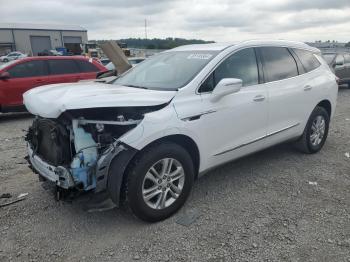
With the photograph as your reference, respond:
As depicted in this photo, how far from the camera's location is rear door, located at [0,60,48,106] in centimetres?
909

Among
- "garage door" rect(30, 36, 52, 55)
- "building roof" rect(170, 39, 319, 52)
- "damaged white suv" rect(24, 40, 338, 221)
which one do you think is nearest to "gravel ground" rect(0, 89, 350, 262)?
"damaged white suv" rect(24, 40, 338, 221)

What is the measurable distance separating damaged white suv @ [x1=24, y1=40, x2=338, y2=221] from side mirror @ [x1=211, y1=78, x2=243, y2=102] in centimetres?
1

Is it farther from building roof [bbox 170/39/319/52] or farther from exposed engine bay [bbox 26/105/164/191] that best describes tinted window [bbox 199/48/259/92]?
exposed engine bay [bbox 26/105/164/191]

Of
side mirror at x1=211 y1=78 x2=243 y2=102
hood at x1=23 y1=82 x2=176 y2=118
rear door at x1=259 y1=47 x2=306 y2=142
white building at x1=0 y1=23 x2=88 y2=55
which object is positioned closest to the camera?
hood at x1=23 y1=82 x2=176 y2=118

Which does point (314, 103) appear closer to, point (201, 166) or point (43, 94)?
point (201, 166)

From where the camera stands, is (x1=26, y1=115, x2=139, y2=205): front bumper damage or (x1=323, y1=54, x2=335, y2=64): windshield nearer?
(x1=26, y1=115, x2=139, y2=205): front bumper damage

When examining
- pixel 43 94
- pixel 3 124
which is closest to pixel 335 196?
pixel 43 94

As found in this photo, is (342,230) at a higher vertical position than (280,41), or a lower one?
lower

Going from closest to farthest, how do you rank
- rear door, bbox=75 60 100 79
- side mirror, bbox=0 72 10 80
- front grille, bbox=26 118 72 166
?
front grille, bbox=26 118 72 166
side mirror, bbox=0 72 10 80
rear door, bbox=75 60 100 79

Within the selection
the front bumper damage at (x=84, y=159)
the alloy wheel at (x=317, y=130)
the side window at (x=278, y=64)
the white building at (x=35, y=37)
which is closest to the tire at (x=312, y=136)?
the alloy wheel at (x=317, y=130)

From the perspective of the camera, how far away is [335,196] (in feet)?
13.6

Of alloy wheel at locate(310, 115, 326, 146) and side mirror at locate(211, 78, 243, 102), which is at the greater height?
side mirror at locate(211, 78, 243, 102)

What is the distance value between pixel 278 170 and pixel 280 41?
1860 mm

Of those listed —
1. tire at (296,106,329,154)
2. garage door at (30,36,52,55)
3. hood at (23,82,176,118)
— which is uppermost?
hood at (23,82,176,118)
